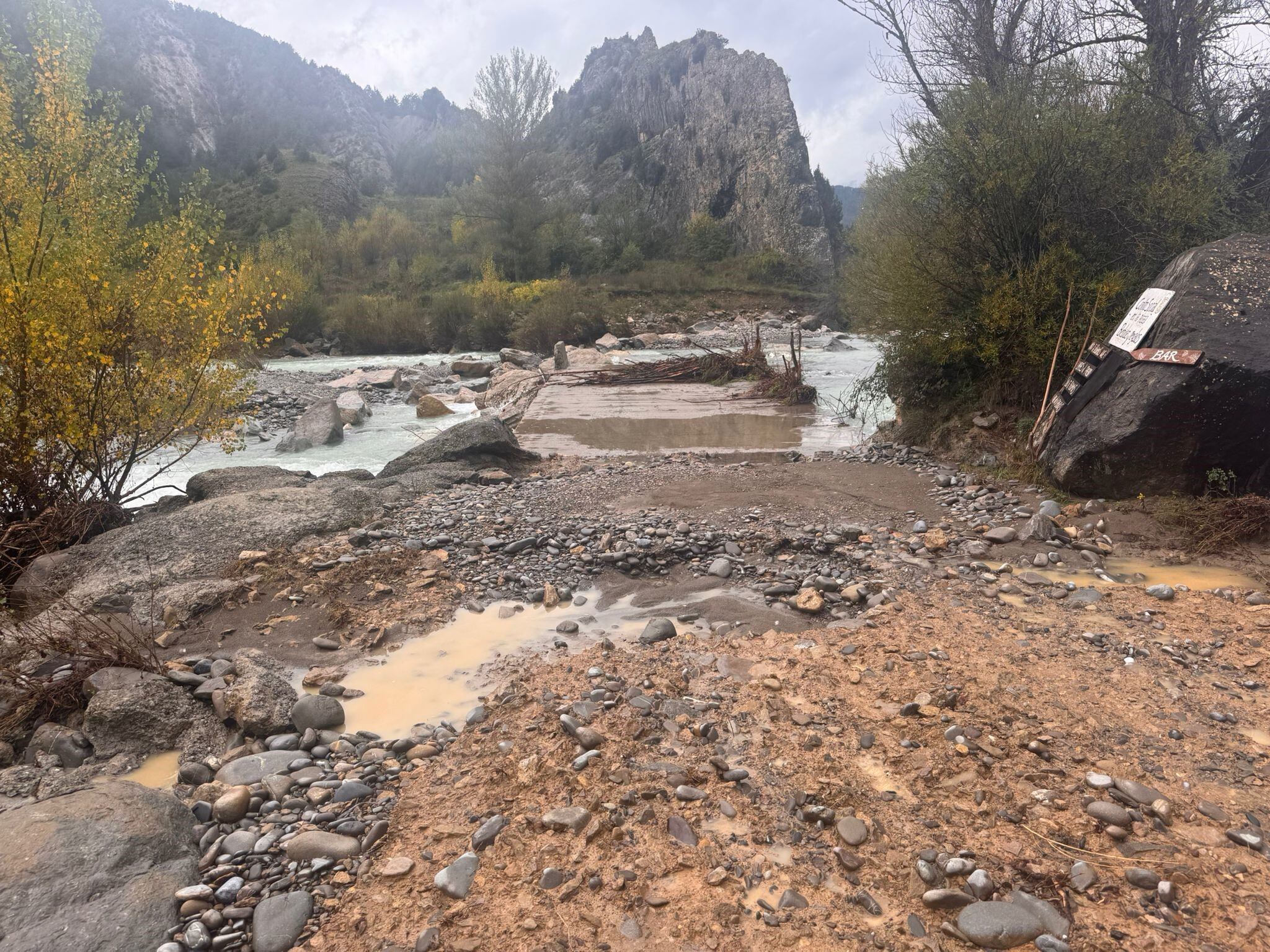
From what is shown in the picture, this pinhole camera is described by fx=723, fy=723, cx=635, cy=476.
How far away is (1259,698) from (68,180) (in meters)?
10.0

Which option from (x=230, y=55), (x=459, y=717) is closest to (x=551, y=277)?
(x=459, y=717)

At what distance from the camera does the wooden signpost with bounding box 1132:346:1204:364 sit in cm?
612

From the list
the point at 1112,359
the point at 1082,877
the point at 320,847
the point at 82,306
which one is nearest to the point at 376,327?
the point at 82,306

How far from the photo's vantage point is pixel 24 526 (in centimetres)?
609

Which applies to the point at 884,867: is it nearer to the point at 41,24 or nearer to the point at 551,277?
the point at 41,24

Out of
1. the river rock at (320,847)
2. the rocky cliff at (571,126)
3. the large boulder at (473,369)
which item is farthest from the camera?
the rocky cliff at (571,126)

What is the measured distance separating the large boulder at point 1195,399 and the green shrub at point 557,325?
20555 mm

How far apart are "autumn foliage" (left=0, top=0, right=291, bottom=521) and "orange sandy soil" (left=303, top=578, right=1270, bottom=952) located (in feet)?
17.3

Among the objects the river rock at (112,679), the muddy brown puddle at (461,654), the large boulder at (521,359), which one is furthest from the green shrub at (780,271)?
the river rock at (112,679)

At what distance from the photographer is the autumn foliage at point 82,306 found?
630 centimetres

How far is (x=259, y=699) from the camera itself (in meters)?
3.74

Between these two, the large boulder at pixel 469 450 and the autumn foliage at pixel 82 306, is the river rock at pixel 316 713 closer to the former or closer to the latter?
the autumn foliage at pixel 82 306

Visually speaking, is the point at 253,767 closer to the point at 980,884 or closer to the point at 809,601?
the point at 980,884

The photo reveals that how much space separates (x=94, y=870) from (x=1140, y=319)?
8.58 metres
